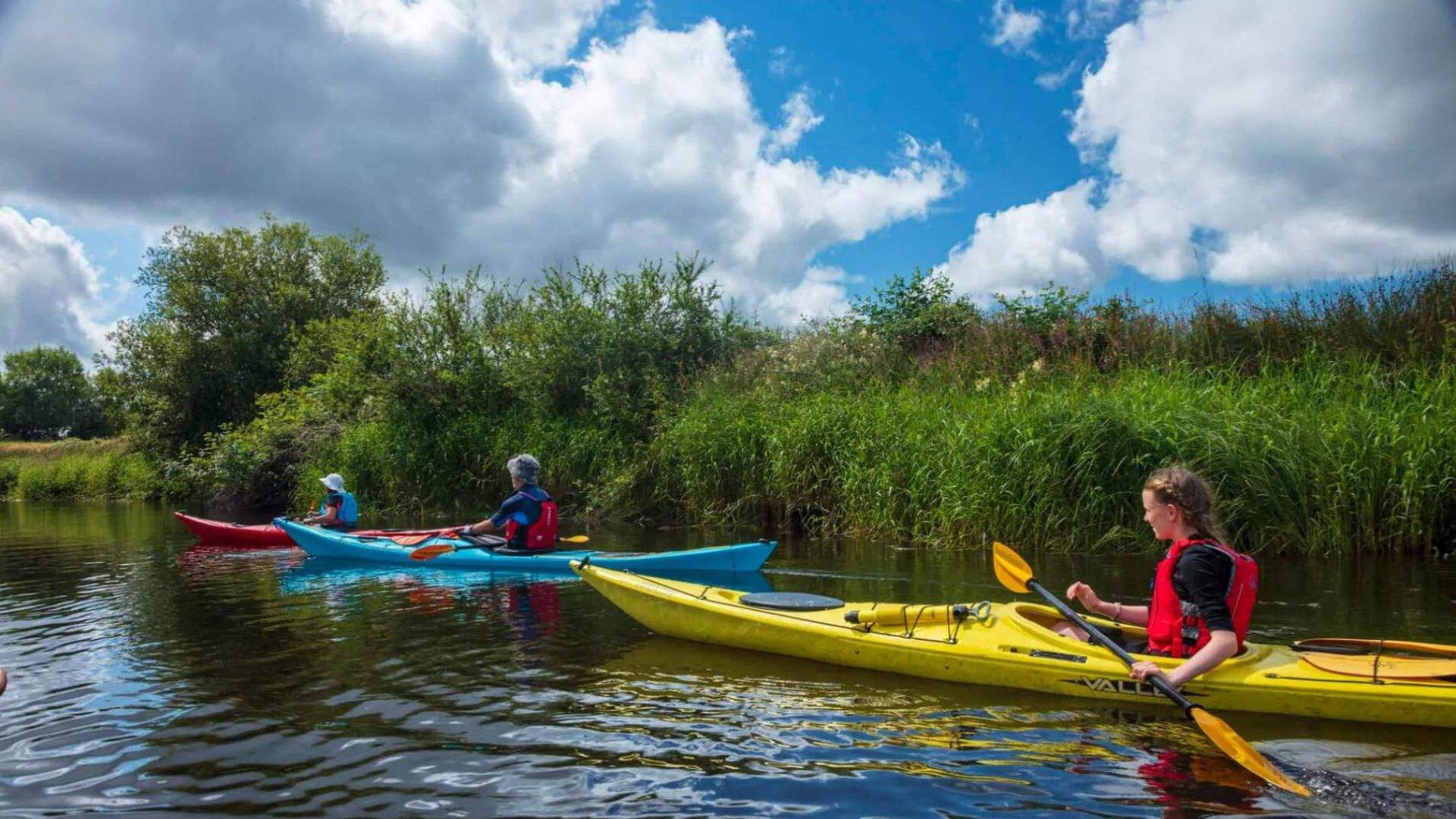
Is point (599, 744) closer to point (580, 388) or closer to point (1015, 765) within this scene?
point (1015, 765)

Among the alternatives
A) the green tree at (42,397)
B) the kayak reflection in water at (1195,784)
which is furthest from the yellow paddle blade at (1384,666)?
the green tree at (42,397)

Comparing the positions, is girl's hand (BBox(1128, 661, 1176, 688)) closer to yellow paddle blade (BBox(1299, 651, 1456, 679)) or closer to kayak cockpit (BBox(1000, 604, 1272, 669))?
kayak cockpit (BBox(1000, 604, 1272, 669))

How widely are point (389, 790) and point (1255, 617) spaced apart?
504 cm

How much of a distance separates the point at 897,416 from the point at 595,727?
7.35 meters

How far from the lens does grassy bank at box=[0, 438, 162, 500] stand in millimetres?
28188

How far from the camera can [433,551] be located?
925 cm

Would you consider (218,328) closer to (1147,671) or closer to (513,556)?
(513,556)

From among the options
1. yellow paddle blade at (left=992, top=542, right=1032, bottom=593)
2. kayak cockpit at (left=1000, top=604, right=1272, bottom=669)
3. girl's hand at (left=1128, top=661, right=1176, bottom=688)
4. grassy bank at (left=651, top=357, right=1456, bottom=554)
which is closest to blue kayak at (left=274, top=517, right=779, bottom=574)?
grassy bank at (left=651, top=357, right=1456, bottom=554)

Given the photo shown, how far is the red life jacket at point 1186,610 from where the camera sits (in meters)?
3.94

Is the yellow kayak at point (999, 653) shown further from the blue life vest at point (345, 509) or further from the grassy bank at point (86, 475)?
the grassy bank at point (86, 475)

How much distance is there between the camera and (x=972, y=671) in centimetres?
468

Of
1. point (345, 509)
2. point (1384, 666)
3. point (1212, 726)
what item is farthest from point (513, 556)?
point (1384, 666)

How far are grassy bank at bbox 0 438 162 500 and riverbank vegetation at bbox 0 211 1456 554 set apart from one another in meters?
4.21

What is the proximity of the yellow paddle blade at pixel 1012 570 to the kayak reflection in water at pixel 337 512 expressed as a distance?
812 centimetres
